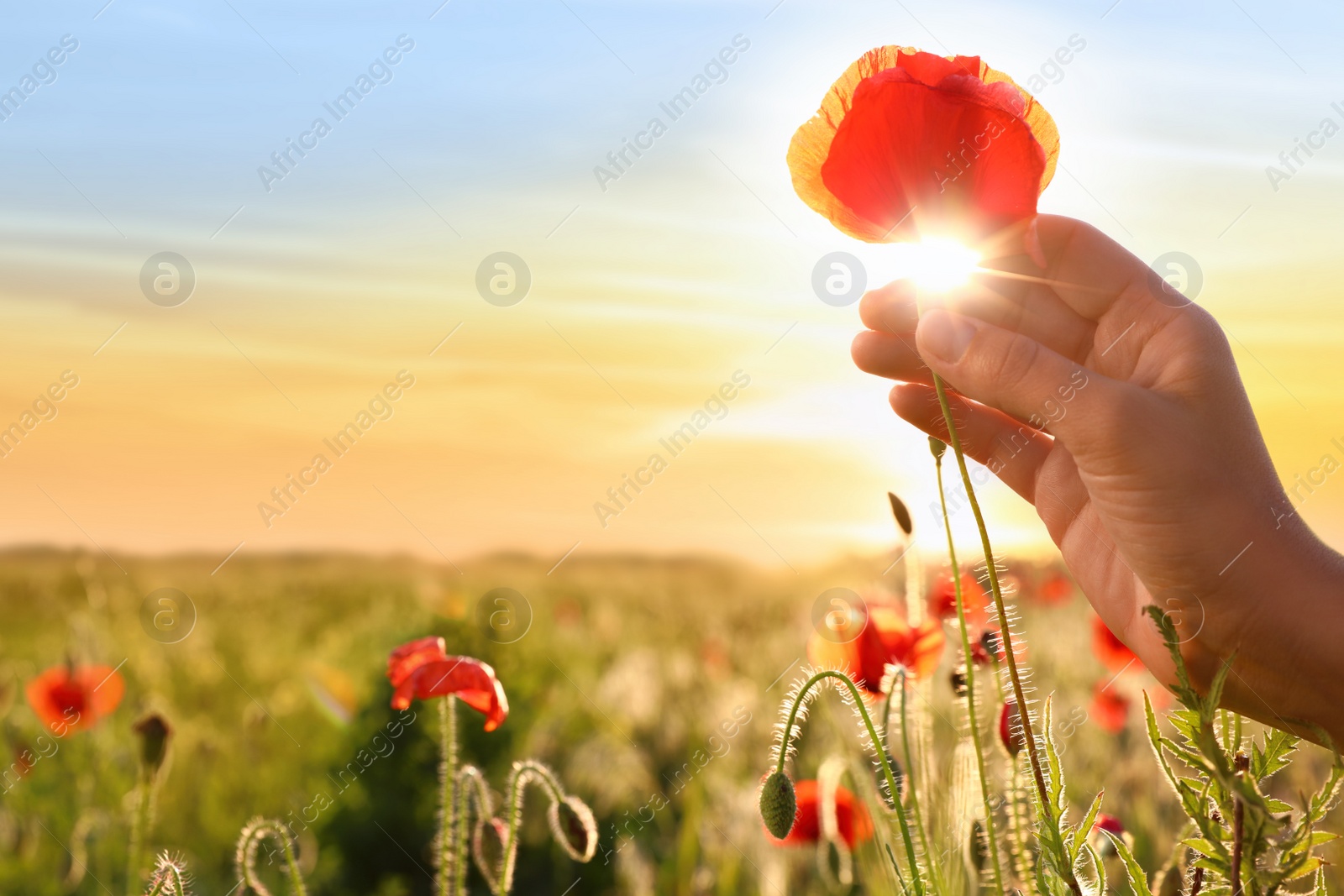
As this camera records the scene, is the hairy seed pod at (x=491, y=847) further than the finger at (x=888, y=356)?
No

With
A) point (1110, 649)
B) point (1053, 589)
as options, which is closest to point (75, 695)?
point (1110, 649)

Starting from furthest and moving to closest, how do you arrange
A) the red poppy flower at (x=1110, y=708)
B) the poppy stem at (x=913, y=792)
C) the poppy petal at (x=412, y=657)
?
the red poppy flower at (x=1110, y=708), the poppy petal at (x=412, y=657), the poppy stem at (x=913, y=792)

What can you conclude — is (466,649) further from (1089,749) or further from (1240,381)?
(1240,381)

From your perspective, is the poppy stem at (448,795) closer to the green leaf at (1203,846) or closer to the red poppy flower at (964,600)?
the red poppy flower at (964,600)

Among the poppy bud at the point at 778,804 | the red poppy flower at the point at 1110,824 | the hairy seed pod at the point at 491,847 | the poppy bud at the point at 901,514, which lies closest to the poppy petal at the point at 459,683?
the hairy seed pod at the point at 491,847

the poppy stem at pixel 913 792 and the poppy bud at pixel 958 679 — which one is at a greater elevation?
the poppy bud at pixel 958 679

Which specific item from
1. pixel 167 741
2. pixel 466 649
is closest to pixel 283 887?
pixel 466 649

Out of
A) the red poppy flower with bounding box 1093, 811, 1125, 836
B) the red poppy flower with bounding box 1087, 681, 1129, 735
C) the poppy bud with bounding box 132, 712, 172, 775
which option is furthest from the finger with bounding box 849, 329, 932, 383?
the red poppy flower with bounding box 1087, 681, 1129, 735
